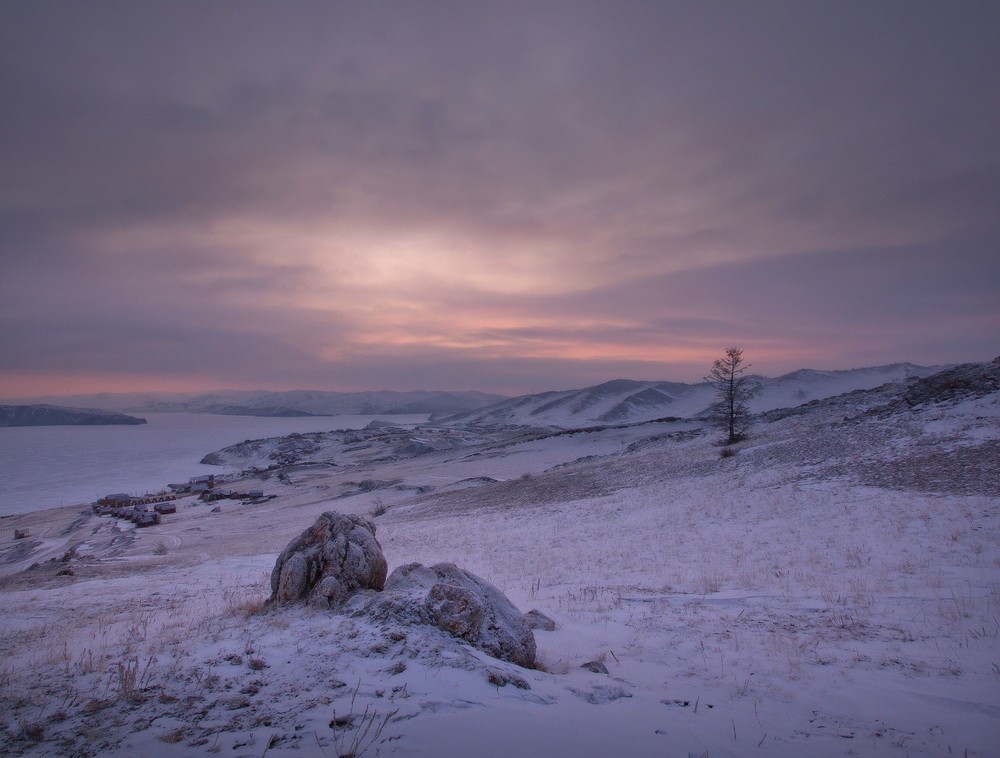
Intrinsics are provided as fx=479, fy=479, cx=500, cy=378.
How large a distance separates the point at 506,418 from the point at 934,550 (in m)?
186

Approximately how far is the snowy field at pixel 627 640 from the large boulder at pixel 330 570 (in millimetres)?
586

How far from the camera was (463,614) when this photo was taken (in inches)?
286

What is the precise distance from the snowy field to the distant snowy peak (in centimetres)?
9126

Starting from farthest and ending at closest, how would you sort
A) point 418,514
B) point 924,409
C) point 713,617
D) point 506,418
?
point 506,418 < point 418,514 < point 924,409 < point 713,617

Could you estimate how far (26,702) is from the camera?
5.12 m

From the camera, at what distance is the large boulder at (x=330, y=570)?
8.84m

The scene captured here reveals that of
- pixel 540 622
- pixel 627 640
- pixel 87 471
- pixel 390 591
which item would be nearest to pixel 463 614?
pixel 390 591

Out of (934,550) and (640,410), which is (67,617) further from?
(640,410)

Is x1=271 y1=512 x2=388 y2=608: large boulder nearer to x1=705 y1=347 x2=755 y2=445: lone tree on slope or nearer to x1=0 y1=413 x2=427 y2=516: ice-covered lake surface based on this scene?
x1=705 y1=347 x2=755 y2=445: lone tree on slope

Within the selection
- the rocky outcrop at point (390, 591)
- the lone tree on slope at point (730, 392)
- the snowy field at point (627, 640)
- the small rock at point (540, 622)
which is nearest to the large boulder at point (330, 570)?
the rocky outcrop at point (390, 591)

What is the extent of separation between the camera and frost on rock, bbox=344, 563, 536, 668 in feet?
23.0

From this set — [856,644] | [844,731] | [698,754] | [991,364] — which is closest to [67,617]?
[698,754]

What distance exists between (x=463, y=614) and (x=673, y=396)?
577 ft

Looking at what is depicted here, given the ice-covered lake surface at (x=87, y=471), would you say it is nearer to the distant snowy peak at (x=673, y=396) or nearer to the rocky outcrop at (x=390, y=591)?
the rocky outcrop at (x=390, y=591)
